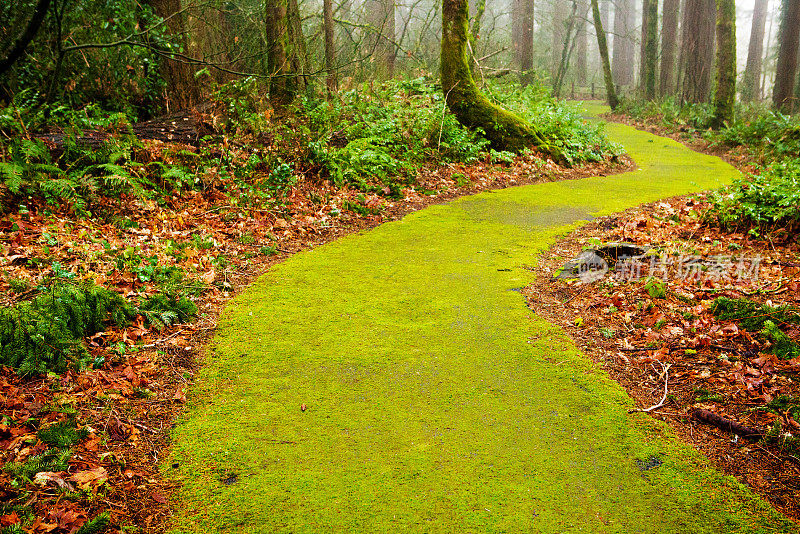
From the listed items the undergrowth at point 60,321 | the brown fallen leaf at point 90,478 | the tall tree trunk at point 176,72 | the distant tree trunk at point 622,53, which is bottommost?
the brown fallen leaf at point 90,478

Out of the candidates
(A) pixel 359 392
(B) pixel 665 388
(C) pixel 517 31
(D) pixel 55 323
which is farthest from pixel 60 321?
(C) pixel 517 31

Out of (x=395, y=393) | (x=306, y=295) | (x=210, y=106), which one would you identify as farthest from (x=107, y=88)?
(x=395, y=393)

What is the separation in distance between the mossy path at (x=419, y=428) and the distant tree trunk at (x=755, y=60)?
895 inches

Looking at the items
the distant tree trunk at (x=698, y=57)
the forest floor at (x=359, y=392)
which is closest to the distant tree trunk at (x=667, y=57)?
the distant tree trunk at (x=698, y=57)

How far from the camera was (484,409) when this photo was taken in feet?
9.45

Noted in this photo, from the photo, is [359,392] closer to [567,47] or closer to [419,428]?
[419,428]

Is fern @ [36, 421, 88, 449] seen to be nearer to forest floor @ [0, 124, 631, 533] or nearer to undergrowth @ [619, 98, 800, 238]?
forest floor @ [0, 124, 631, 533]

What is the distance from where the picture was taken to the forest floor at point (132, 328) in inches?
87.1

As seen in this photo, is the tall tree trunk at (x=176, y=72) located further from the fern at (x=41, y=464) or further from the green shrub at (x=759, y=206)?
the green shrub at (x=759, y=206)

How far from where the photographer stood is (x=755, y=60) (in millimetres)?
23062

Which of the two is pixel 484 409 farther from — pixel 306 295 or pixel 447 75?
pixel 447 75

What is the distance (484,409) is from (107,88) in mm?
7546

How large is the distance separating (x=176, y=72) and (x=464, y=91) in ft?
16.5

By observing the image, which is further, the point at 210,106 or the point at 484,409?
the point at 210,106
